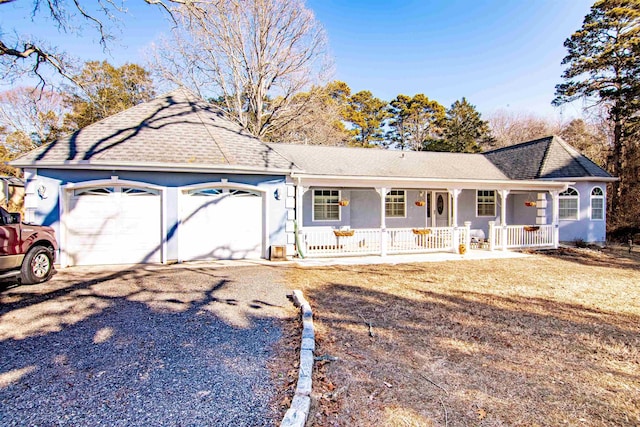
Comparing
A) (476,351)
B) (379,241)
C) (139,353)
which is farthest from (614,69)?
(139,353)

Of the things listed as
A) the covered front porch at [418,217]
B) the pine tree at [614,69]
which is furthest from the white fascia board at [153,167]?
the pine tree at [614,69]

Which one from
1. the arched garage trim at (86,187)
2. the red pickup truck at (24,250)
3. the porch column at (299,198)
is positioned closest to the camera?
the red pickup truck at (24,250)

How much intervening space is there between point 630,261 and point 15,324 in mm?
15736

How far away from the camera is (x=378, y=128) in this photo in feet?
109

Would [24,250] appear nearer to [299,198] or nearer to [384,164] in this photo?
[299,198]

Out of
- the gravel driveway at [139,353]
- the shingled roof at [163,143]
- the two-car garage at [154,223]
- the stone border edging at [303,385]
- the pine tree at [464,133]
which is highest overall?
the pine tree at [464,133]

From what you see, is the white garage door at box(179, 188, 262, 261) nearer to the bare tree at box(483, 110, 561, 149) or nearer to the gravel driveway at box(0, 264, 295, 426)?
the gravel driveway at box(0, 264, 295, 426)

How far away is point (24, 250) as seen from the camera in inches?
249

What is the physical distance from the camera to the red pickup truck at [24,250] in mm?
5863

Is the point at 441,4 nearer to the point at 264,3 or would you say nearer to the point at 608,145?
the point at 264,3

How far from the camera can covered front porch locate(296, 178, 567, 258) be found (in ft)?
35.9

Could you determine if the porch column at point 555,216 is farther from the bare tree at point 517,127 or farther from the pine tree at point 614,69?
the bare tree at point 517,127

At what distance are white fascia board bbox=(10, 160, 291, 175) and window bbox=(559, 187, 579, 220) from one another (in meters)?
12.2

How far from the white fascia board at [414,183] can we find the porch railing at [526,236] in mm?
1587
